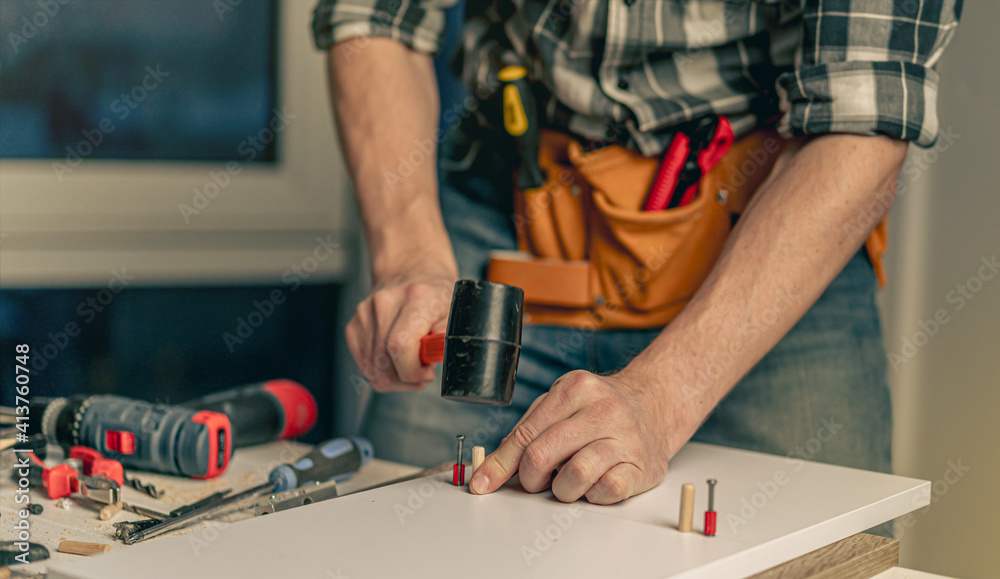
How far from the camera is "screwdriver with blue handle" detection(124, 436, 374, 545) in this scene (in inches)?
32.9

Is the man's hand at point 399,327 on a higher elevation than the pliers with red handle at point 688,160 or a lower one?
lower

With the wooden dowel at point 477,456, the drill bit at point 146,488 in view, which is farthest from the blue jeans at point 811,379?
the drill bit at point 146,488

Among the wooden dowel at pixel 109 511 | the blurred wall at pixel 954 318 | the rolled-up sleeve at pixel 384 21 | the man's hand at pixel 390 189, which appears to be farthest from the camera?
the blurred wall at pixel 954 318

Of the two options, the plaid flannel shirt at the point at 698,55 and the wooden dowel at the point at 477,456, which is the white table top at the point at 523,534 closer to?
the wooden dowel at the point at 477,456

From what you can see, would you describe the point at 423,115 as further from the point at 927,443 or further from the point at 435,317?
the point at 927,443

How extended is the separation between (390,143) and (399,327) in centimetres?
41

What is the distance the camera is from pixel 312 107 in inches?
89.2

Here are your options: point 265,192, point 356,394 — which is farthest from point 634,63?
point 356,394

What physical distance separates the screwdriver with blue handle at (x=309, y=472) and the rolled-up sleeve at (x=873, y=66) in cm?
66

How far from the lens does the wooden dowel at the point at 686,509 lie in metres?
0.70

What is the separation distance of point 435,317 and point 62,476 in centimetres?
43

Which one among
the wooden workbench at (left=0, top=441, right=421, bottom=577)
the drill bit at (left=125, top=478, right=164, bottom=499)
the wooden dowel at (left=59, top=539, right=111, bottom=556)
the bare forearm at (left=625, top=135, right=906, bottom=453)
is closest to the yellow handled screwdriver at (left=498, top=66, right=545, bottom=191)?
the bare forearm at (left=625, top=135, right=906, bottom=453)

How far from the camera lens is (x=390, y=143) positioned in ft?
4.34

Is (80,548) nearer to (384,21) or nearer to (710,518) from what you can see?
(710,518)
